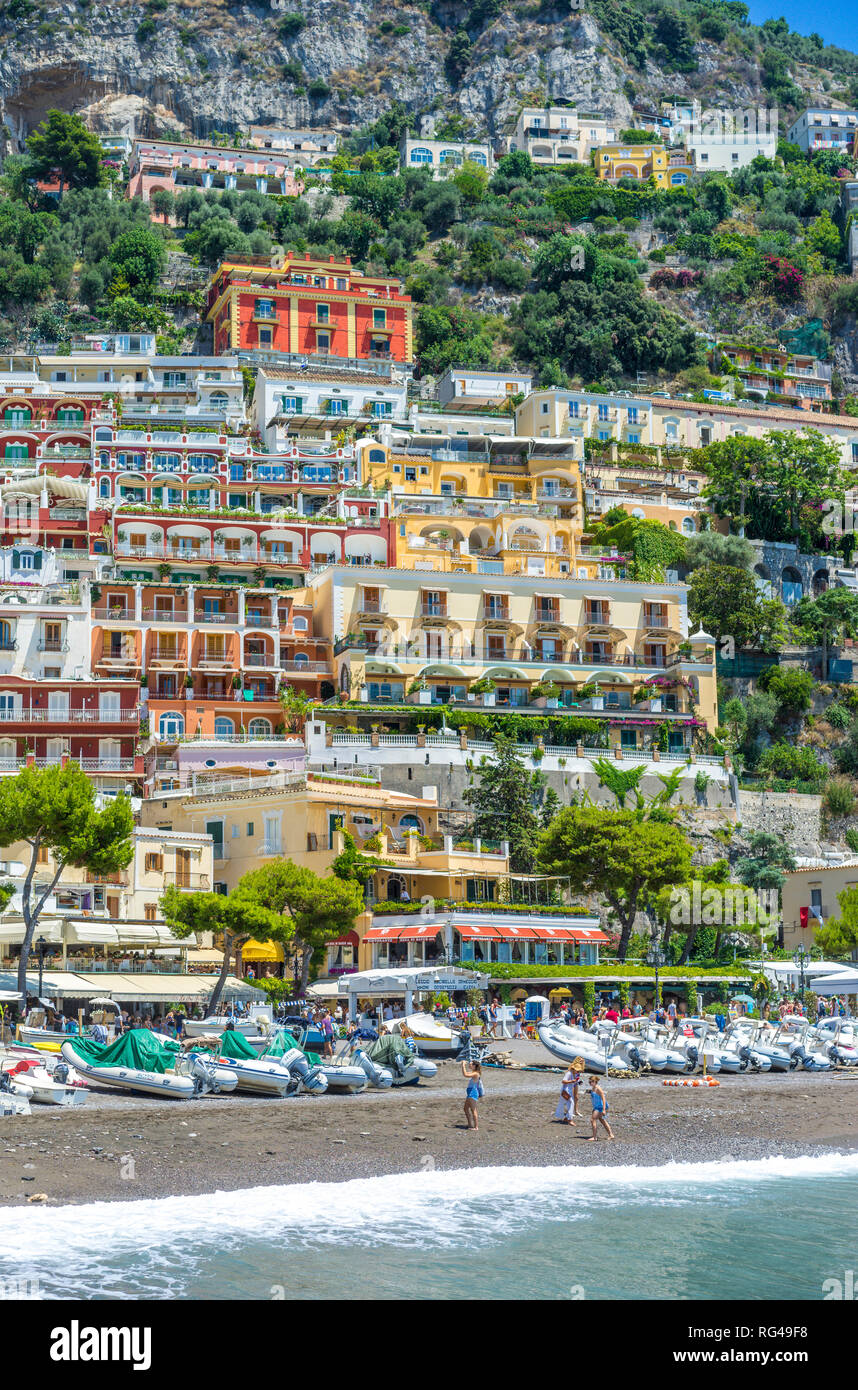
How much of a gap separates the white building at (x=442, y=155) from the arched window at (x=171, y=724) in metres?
80.2

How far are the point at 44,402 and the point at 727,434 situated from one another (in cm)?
3710

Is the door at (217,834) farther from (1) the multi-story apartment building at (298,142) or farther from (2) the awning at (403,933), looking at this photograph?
(1) the multi-story apartment building at (298,142)

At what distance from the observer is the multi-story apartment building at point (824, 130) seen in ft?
487

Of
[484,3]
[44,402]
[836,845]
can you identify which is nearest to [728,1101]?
[836,845]

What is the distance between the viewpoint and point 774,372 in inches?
4286

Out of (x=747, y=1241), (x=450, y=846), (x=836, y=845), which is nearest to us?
(x=747, y=1241)

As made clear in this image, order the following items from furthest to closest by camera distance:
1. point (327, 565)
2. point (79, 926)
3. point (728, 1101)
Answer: point (327, 565), point (79, 926), point (728, 1101)

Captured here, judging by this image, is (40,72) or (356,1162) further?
(40,72)

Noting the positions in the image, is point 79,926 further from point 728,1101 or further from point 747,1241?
point 747,1241

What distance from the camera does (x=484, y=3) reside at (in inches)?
5861

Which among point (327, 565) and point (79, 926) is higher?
point (327, 565)

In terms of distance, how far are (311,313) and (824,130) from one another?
7453 centimetres

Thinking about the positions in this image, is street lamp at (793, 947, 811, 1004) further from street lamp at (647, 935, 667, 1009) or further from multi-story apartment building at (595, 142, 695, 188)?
multi-story apartment building at (595, 142, 695, 188)

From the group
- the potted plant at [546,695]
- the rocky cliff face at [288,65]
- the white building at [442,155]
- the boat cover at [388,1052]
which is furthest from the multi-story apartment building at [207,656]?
the rocky cliff face at [288,65]
